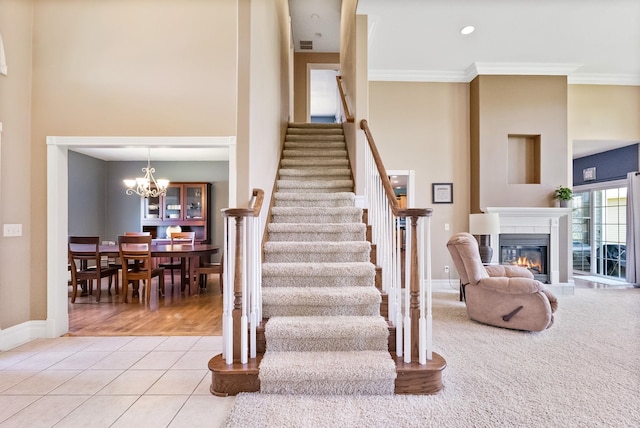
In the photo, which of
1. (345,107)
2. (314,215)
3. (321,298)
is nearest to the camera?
(321,298)

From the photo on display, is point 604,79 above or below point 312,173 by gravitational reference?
above

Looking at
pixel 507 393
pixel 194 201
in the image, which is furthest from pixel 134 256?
pixel 507 393

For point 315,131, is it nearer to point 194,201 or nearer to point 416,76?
point 416,76

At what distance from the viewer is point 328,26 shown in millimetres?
6445

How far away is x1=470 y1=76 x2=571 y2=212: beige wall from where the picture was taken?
5.25 meters

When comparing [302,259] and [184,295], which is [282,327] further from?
[184,295]

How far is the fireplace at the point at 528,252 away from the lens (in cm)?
524

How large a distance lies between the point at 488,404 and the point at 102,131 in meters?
4.02

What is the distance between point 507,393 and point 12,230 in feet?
14.2

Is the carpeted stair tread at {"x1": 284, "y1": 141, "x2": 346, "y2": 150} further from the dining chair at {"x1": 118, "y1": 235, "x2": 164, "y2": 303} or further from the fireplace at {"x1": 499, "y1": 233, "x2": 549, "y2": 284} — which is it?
the fireplace at {"x1": 499, "y1": 233, "x2": 549, "y2": 284}

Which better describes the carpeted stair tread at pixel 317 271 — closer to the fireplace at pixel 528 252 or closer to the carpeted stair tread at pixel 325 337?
the carpeted stair tread at pixel 325 337

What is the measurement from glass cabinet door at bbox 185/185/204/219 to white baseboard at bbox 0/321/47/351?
4.84 meters

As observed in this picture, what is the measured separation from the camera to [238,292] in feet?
7.38

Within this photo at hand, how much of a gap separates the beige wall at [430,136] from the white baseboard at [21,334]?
16.3 feet
